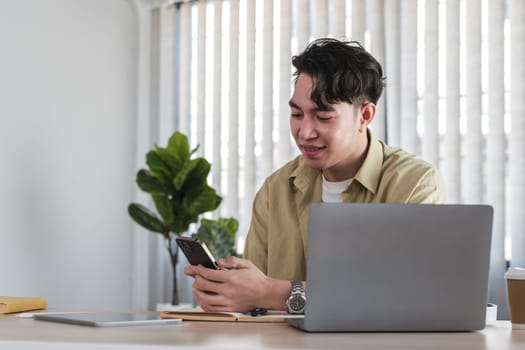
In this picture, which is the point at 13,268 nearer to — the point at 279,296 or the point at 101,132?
the point at 101,132

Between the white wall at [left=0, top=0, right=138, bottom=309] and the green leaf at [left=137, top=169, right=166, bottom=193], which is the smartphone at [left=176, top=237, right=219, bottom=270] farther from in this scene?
the green leaf at [left=137, top=169, right=166, bottom=193]

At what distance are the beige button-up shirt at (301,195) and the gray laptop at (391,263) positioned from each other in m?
0.71

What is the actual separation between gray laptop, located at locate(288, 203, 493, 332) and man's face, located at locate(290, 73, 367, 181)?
2.95ft

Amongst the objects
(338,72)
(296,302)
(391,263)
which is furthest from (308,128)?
(391,263)

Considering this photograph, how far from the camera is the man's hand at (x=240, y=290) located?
182 cm

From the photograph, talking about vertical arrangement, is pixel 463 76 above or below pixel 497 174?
above

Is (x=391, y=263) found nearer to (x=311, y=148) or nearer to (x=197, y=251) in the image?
(x=197, y=251)

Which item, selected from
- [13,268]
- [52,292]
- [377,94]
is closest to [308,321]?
[377,94]

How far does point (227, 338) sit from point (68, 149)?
136 inches

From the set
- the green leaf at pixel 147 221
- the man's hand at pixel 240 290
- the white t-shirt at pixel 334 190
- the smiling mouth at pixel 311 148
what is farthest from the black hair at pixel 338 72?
the green leaf at pixel 147 221

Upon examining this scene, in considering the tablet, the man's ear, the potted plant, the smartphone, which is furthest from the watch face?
the potted plant

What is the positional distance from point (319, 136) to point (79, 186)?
105 inches

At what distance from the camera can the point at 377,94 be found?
244cm

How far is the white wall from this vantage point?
4.07 meters
